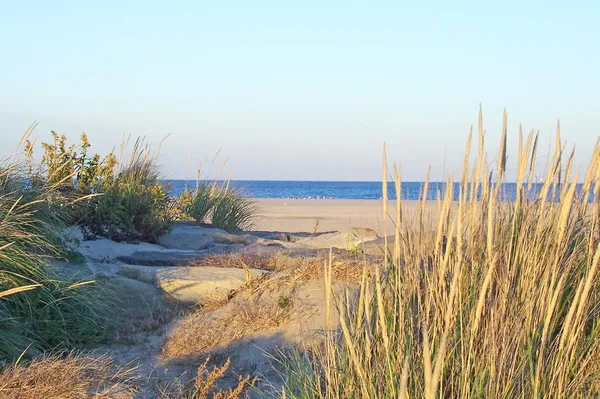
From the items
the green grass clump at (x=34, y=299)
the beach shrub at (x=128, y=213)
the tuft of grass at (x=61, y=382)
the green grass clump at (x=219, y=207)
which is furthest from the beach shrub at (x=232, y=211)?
the tuft of grass at (x=61, y=382)

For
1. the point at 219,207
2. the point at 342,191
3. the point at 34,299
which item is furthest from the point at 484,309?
the point at 342,191

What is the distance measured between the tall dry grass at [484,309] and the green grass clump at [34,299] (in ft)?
7.88

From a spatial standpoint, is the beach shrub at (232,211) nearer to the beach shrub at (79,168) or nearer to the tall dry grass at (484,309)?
the beach shrub at (79,168)

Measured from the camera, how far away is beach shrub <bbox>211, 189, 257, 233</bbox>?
12.0 m

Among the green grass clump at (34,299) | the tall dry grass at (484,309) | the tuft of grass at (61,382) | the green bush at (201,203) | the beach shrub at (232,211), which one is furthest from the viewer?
the beach shrub at (232,211)

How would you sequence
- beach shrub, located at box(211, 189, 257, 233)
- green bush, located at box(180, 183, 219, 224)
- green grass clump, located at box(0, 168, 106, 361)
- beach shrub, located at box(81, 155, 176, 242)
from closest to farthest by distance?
green grass clump, located at box(0, 168, 106, 361), beach shrub, located at box(81, 155, 176, 242), green bush, located at box(180, 183, 219, 224), beach shrub, located at box(211, 189, 257, 233)

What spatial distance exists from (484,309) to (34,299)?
3.72m

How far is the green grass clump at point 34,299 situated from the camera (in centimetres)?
518

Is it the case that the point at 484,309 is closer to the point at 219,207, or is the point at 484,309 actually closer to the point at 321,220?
the point at 219,207

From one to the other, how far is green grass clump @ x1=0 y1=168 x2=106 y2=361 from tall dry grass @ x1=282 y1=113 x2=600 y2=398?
2403 mm

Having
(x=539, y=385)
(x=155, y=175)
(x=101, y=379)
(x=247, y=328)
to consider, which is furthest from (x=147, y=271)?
(x=539, y=385)

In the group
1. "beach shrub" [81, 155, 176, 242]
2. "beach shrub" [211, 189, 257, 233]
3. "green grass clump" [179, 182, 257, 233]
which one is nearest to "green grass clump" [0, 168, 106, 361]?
"beach shrub" [81, 155, 176, 242]

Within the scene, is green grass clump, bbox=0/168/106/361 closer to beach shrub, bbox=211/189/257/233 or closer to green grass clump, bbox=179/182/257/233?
green grass clump, bbox=179/182/257/233

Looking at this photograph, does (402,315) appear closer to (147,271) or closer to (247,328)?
(247,328)
